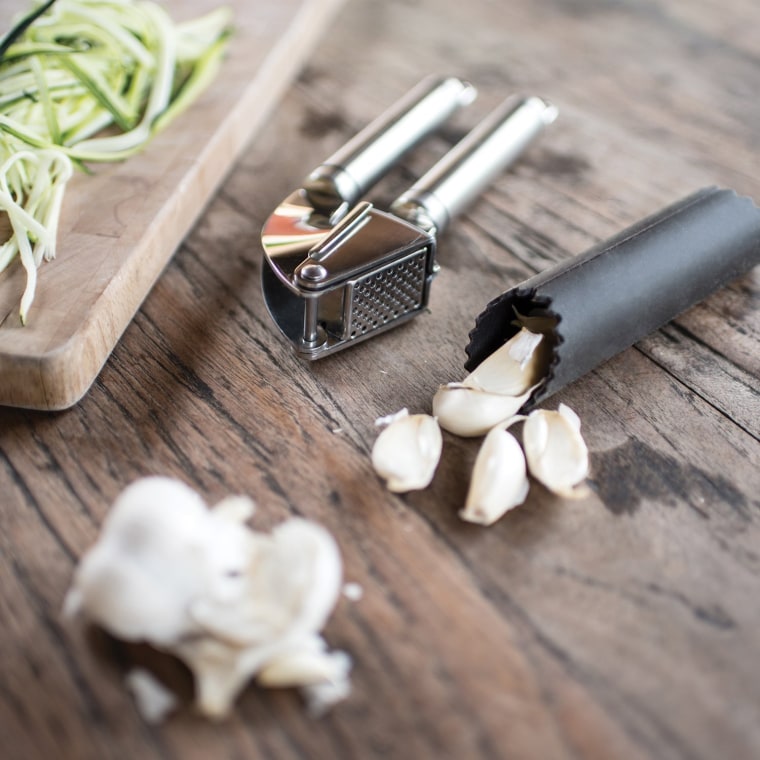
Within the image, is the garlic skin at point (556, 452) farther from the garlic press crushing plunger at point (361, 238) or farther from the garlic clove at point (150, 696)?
the garlic clove at point (150, 696)

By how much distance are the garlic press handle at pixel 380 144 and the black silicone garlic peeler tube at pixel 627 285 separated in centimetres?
29

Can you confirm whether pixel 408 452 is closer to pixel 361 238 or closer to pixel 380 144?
pixel 361 238

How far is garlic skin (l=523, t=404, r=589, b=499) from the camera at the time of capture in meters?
0.96

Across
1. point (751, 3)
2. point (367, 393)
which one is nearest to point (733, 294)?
point (367, 393)

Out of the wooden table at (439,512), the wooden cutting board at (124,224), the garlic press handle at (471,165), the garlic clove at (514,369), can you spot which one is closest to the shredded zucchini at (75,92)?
the wooden cutting board at (124,224)

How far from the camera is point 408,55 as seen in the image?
71.9 inches

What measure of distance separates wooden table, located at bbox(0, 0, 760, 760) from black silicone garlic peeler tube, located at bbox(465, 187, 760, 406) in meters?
0.06

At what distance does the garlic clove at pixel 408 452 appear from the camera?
959 millimetres

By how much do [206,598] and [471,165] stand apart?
770 millimetres

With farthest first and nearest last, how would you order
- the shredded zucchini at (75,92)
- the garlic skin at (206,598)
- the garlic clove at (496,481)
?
the shredded zucchini at (75,92) < the garlic clove at (496,481) < the garlic skin at (206,598)

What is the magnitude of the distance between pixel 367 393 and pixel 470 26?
1174 millimetres

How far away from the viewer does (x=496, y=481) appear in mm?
937

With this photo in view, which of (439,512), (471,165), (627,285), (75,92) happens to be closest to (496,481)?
(439,512)

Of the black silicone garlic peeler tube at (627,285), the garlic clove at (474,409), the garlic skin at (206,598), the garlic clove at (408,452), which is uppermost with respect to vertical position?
the black silicone garlic peeler tube at (627,285)
